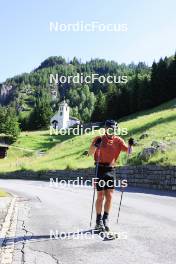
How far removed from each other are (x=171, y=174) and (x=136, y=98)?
3158 inches

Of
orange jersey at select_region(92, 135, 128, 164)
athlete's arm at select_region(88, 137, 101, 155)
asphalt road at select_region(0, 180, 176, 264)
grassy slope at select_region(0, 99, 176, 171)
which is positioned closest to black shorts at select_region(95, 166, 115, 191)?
orange jersey at select_region(92, 135, 128, 164)

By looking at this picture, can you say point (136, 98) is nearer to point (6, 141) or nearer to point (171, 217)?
point (6, 141)

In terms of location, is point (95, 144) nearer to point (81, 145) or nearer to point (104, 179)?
point (104, 179)

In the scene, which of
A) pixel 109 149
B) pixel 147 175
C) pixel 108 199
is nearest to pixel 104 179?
pixel 108 199

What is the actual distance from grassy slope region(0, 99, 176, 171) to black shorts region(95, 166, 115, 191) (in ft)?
45.3

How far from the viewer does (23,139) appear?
121m

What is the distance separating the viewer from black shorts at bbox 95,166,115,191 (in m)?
8.97

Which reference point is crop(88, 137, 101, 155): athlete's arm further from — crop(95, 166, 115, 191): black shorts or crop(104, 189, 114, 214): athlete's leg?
crop(104, 189, 114, 214): athlete's leg

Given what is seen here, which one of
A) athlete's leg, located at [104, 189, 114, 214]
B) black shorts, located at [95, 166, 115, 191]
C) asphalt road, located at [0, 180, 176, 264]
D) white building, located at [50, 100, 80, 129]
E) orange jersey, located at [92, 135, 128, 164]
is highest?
white building, located at [50, 100, 80, 129]

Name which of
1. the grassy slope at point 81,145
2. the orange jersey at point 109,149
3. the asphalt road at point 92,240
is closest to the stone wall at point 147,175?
the grassy slope at point 81,145

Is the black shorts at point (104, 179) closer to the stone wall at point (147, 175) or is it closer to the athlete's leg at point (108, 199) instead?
the athlete's leg at point (108, 199)

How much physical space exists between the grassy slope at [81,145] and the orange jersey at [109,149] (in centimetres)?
1359

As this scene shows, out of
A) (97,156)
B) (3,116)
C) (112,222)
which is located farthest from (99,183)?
(3,116)

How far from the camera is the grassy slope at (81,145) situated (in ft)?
120
